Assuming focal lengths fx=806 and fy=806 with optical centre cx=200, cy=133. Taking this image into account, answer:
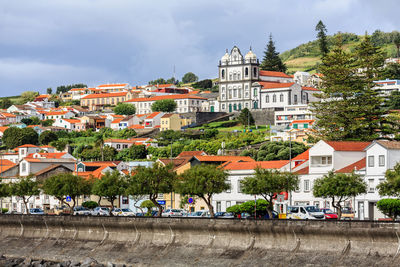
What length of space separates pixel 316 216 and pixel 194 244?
1027 centimetres

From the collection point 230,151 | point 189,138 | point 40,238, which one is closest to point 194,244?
point 40,238

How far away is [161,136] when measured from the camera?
17662cm

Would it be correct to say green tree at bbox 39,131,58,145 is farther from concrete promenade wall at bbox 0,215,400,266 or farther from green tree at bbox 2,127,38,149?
concrete promenade wall at bbox 0,215,400,266

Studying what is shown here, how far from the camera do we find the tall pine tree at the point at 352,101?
9988cm

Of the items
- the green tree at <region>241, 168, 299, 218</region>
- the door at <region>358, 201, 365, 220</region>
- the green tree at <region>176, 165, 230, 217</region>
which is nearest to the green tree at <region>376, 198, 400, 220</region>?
the green tree at <region>241, 168, 299, 218</region>

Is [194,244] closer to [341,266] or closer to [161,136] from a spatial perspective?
[341,266]

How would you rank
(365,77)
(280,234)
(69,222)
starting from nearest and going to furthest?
(280,234), (69,222), (365,77)

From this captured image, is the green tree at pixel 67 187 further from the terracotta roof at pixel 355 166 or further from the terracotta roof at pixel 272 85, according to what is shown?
the terracotta roof at pixel 272 85

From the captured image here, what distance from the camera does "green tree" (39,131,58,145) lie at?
186875mm

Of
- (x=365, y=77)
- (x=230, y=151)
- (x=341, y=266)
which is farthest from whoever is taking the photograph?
(x=230, y=151)

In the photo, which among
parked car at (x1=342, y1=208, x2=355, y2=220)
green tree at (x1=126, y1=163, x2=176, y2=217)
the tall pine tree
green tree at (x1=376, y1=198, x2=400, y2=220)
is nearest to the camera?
green tree at (x1=376, y1=198, x2=400, y2=220)

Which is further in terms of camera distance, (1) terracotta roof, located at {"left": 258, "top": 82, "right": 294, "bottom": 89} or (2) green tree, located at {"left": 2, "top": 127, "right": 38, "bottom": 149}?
(1) terracotta roof, located at {"left": 258, "top": 82, "right": 294, "bottom": 89}

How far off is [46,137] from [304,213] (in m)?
136

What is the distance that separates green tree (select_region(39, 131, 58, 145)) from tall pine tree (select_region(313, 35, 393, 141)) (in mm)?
92384
